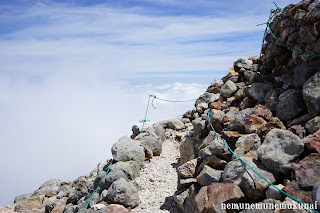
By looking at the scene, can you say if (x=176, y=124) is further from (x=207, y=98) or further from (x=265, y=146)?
(x=265, y=146)

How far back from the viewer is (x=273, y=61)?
13.1 metres

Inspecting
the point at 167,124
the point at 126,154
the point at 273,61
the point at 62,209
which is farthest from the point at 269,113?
the point at 62,209

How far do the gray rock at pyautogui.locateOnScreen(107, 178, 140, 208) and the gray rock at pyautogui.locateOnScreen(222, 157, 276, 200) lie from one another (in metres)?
4.84

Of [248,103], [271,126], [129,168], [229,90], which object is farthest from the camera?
[229,90]

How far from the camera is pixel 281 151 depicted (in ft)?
27.2

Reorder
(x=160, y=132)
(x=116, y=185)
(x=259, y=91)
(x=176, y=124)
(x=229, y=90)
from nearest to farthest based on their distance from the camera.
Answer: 1. (x=116, y=185)
2. (x=259, y=91)
3. (x=229, y=90)
4. (x=160, y=132)
5. (x=176, y=124)

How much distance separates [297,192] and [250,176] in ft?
4.61

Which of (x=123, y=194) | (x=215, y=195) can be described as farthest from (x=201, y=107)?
(x=215, y=195)

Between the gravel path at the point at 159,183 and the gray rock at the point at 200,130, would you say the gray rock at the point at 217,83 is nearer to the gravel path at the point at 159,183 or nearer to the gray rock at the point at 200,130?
the gravel path at the point at 159,183

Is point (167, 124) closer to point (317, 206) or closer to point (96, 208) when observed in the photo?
point (96, 208)

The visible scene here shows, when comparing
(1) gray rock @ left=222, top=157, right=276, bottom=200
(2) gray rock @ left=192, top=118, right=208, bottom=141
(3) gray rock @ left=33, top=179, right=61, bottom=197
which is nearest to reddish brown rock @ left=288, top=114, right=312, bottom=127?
(1) gray rock @ left=222, top=157, right=276, bottom=200

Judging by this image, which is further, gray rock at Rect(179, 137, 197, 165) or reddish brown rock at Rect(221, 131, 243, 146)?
gray rock at Rect(179, 137, 197, 165)

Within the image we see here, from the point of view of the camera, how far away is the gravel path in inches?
455

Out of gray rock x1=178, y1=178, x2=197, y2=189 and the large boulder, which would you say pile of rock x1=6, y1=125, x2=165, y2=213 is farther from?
gray rock x1=178, y1=178, x2=197, y2=189
